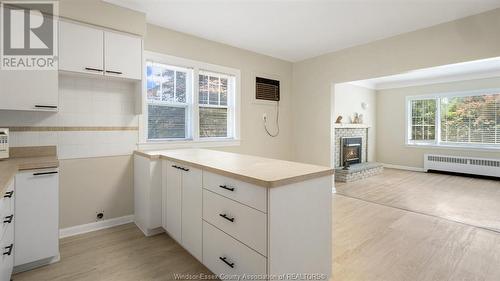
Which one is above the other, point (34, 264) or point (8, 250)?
point (8, 250)

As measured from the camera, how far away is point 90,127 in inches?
109

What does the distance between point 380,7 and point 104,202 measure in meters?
3.95

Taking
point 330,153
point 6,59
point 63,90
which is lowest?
point 330,153

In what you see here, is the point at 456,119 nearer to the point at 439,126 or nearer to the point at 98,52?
the point at 439,126

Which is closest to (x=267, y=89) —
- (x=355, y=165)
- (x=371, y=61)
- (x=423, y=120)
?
(x=371, y=61)

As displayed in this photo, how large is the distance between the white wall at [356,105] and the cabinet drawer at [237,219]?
16.1 feet

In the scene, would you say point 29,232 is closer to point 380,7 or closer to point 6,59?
point 6,59

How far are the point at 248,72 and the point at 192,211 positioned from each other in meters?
2.89

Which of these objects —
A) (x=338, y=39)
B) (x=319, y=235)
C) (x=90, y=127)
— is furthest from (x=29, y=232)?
(x=338, y=39)

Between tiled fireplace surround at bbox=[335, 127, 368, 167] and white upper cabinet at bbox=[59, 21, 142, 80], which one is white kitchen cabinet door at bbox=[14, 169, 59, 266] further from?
tiled fireplace surround at bbox=[335, 127, 368, 167]

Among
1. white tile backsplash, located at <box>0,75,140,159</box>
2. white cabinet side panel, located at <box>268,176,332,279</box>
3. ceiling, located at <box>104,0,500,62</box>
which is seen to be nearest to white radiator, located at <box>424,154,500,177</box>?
ceiling, located at <box>104,0,500,62</box>

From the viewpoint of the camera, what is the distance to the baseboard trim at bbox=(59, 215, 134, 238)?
8.69 ft

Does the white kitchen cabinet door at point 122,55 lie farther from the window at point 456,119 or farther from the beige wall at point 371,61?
the window at point 456,119

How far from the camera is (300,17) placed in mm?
3062
